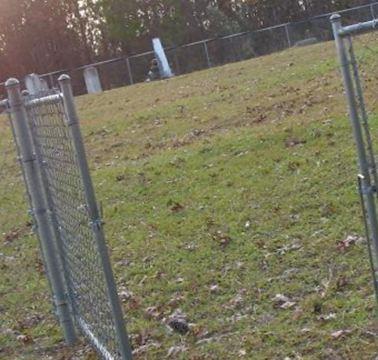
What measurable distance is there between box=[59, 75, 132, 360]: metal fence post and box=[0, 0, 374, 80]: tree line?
118 feet

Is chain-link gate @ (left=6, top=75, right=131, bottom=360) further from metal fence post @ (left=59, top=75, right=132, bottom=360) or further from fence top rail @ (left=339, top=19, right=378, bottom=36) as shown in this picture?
fence top rail @ (left=339, top=19, right=378, bottom=36)

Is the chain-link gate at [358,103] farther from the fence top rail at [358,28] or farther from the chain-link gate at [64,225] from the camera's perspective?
the chain-link gate at [64,225]

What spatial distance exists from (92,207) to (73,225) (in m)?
1.37

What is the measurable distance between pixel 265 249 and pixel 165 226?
1.85 meters

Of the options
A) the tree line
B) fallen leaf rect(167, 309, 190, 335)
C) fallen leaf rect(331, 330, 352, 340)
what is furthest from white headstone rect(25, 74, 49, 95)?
the tree line

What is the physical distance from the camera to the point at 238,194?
9.52 meters

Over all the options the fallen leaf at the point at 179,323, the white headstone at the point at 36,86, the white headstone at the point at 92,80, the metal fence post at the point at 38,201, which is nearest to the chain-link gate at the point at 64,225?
the metal fence post at the point at 38,201

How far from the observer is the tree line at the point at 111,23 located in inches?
1710

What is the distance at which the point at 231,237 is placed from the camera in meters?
8.01

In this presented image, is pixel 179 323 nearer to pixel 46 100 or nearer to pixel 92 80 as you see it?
pixel 46 100

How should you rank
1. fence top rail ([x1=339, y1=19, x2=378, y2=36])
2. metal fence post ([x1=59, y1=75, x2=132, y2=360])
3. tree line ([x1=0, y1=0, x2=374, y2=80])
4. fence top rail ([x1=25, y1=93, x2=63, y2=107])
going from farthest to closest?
1. tree line ([x1=0, y1=0, x2=374, y2=80])
2. fence top rail ([x1=25, y1=93, x2=63, y2=107])
3. metal fence post ([x1=59, y1=75, x2=132, y2=360])
4. fence top rail ([x1=339, y1=19, x2=378, y2=36])

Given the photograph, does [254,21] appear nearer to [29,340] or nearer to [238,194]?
[238,194]

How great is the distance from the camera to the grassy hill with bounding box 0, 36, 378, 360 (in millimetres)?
5902

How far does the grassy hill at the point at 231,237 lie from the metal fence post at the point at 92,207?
113cm
